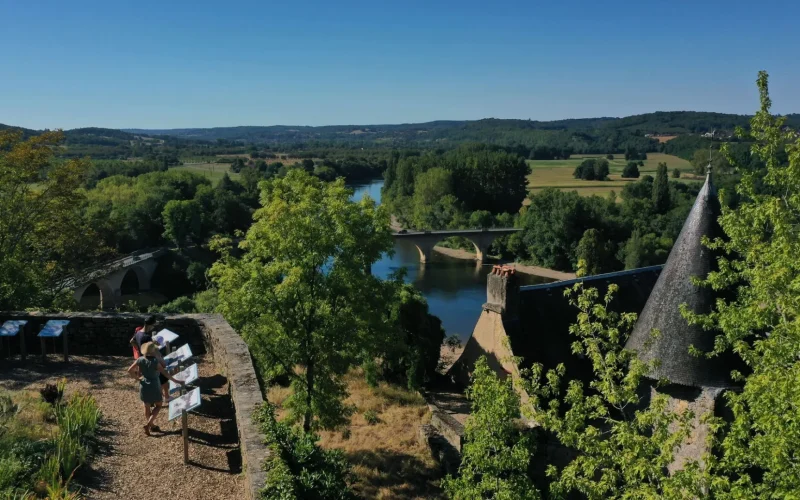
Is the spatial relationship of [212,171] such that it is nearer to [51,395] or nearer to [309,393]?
[309,393]

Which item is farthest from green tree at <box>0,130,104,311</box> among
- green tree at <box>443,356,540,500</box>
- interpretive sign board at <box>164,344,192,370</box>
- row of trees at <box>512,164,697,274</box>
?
row of trees at <box>512,164,697,274</box>

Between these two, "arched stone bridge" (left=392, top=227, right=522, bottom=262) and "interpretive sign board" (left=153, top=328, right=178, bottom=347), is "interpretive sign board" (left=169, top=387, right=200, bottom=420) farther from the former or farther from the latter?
"arched stone bridge" (left=392, top=227, right=522, bottom=262)

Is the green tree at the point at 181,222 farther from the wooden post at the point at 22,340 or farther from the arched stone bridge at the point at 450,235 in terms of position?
the wooden post at the point at 22,340

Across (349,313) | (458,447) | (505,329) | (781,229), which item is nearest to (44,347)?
(349,313)

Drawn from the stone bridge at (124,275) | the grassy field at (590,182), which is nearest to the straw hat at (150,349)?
the stone bridge at (124,275)

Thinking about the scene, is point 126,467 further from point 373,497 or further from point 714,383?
point 714,383

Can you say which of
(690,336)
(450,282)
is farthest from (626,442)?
(450,282)
